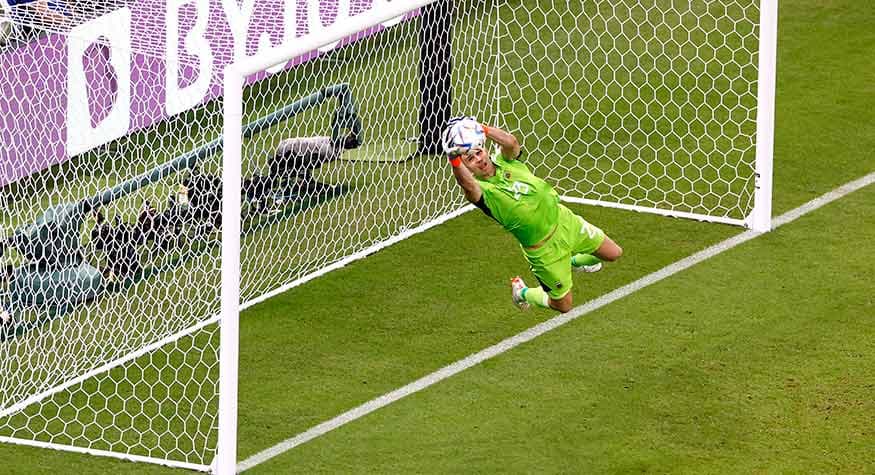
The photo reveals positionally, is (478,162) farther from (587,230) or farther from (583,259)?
(583,259)

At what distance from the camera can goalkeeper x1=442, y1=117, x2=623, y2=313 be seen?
964 centimetres

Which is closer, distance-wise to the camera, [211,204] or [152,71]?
[211,204]

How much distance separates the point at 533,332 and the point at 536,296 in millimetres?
370

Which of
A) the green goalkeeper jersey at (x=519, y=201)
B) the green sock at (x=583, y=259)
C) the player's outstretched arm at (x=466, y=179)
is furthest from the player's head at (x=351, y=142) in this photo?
the player's outstretched arm at (x=466, y=179)

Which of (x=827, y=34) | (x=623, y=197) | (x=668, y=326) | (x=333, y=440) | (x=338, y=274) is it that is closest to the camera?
(x=333, y=440)

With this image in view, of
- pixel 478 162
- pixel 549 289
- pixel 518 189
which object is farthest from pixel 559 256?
pixel 478 162

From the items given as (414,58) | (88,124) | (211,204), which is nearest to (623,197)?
(414,58)

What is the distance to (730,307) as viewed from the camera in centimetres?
1110

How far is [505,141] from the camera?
10.1 meters

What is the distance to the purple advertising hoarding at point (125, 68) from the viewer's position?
→ 1288cm

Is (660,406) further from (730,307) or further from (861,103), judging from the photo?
(861,103)

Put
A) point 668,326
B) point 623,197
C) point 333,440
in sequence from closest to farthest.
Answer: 1. point 333,440
2. point 668,326
3. point 623,197

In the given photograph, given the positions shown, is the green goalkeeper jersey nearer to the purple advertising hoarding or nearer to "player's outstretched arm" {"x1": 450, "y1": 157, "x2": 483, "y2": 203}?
"player's outstretched arm" {"x1": 450, "y1": 157, "x2": 483, "y2": 203}

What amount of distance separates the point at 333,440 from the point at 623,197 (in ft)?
13.4
